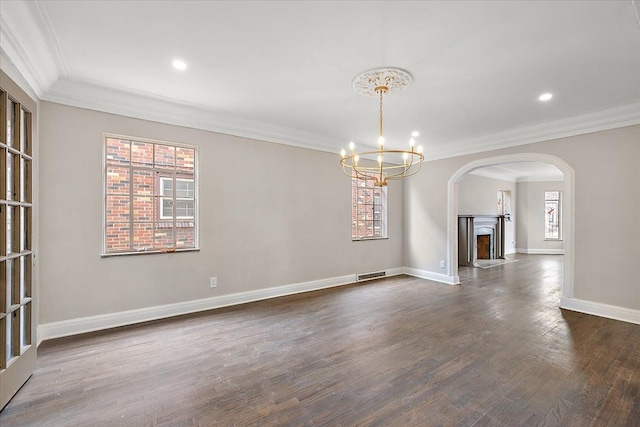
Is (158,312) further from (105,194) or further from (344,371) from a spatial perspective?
(344,371)

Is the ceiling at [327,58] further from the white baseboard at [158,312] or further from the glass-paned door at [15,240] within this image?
the white baseboard at [158,312]

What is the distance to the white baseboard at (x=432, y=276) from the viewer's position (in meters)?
5.80

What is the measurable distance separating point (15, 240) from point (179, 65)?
78.6 inches

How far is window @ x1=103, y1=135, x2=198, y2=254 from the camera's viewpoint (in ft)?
11.9

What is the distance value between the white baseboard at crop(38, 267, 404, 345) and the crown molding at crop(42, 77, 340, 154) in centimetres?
239

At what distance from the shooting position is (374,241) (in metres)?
6.18

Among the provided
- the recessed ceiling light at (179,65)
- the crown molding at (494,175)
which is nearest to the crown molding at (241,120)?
the recessed ceiling light at (179,65)

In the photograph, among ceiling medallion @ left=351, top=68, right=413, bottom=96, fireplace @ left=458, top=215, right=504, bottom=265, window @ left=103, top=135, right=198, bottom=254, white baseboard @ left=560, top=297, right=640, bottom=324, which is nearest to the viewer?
ceiling medallion @ left=351, top=68, right=413, bottom=96

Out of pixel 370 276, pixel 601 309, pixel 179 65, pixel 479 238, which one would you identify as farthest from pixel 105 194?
pixel 479 238

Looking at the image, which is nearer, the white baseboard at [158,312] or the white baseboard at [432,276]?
the white baseboard at [158,312]

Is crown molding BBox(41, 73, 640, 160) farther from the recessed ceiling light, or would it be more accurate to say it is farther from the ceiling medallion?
the ceiling medallion

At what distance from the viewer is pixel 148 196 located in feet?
12.5

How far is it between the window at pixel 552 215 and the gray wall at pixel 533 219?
148mm

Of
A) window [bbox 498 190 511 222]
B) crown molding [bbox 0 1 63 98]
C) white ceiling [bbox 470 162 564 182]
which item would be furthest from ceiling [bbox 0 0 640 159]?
window [bbox 498 190 511 222]
